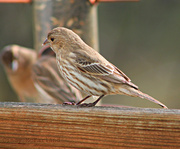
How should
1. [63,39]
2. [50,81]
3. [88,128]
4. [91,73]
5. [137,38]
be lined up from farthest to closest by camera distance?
[137,38], [50,81], [63,39], [91,73], [88,128]

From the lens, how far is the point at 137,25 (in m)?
9.66

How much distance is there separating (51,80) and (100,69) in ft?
6.80

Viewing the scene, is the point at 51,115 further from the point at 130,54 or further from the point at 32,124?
the point at 130,54

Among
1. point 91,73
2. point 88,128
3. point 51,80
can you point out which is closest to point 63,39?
point 91,73

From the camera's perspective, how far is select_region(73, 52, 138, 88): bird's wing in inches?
128

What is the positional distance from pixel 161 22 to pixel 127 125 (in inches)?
308

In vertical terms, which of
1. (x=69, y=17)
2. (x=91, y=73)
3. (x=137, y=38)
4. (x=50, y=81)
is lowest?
(x=137, y=38)

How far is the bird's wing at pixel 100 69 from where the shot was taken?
128 inches

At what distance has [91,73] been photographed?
10.6ft

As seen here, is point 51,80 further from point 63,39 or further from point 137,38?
point 137,38

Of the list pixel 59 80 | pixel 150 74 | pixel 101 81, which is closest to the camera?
pixel 101 81

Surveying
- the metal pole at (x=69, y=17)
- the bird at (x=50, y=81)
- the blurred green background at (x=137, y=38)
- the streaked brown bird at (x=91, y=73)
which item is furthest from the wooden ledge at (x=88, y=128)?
the blurred green background at (x=137, y=38)

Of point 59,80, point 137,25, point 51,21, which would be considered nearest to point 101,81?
point 59,80

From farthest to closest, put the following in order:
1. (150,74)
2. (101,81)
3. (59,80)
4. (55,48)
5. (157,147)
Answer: (150,74) < (59,80) < (55,48) < (101,81) < (157,147)
